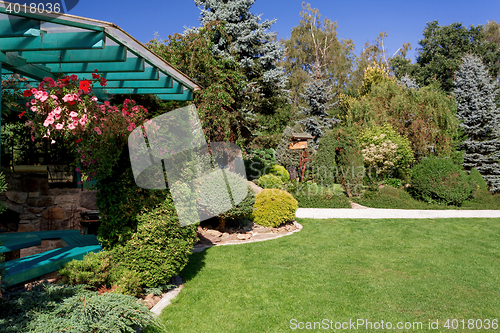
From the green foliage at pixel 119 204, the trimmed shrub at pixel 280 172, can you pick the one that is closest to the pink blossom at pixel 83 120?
the green foliage at pixel 119 204

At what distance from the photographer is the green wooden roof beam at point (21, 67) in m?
2.92

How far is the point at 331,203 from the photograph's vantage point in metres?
11.7

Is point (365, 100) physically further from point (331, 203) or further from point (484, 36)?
point (484, 36)

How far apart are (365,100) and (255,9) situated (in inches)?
304

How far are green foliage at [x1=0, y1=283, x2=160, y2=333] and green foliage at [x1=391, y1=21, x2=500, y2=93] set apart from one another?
2903 centimetres

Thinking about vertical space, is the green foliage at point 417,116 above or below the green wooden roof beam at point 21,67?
above

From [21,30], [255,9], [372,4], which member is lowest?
[21,30]

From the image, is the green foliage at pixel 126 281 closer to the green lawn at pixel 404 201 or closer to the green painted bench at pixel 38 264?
the green painted bench at pixel 38 264

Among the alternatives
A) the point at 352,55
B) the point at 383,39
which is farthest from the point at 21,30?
the point at 383,39

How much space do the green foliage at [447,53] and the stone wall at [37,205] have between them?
2794cm

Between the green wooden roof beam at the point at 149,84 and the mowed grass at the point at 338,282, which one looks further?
the green wooden roof beam at the point at 149,84

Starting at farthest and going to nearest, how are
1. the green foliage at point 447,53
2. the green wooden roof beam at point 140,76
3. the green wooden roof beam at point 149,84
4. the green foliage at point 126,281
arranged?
the green foliage at point 447,53
the green wooden roof beam at point 149,84
the green wooden roof beam at point 140,76
the green foliage at point 126,281

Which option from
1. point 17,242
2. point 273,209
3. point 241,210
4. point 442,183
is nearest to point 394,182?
point 442,183

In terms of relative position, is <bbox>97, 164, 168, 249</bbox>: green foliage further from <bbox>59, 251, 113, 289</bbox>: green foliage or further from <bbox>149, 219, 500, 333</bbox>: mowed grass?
<bbox>149, 219, 500, 333</bbox>: mowed grass
